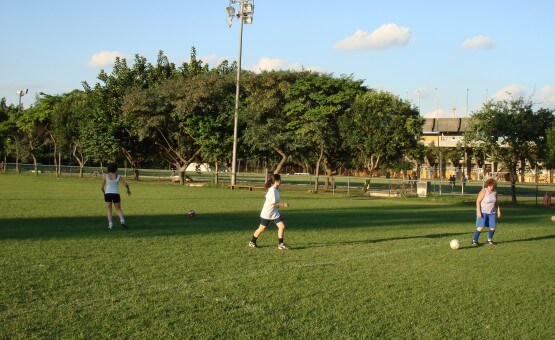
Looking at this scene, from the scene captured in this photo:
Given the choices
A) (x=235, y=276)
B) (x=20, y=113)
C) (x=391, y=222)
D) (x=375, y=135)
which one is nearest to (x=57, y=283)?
(x=235, y=276)

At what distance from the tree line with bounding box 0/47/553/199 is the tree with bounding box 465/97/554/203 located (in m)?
0.05

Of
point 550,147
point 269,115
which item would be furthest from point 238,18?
point 550,147

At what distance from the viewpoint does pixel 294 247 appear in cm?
1197

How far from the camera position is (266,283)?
8.28m

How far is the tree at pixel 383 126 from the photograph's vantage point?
106 ft

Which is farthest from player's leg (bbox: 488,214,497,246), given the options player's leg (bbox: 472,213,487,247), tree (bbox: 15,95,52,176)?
tree (bbox: 15,95,52,176)

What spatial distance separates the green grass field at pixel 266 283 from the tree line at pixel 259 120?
17051 millimetres

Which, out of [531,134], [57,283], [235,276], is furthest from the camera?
[531,134]

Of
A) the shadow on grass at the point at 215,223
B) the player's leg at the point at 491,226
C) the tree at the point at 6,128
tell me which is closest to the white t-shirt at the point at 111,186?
the shadow on grass at the point at 215,223

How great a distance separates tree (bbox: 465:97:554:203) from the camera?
29484mm

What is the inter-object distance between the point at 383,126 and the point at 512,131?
7.02m

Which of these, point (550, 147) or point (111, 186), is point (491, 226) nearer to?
point (111, 186)

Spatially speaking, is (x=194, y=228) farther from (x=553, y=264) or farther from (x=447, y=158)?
(x=447, y=158)

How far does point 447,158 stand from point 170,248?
7278 cm
